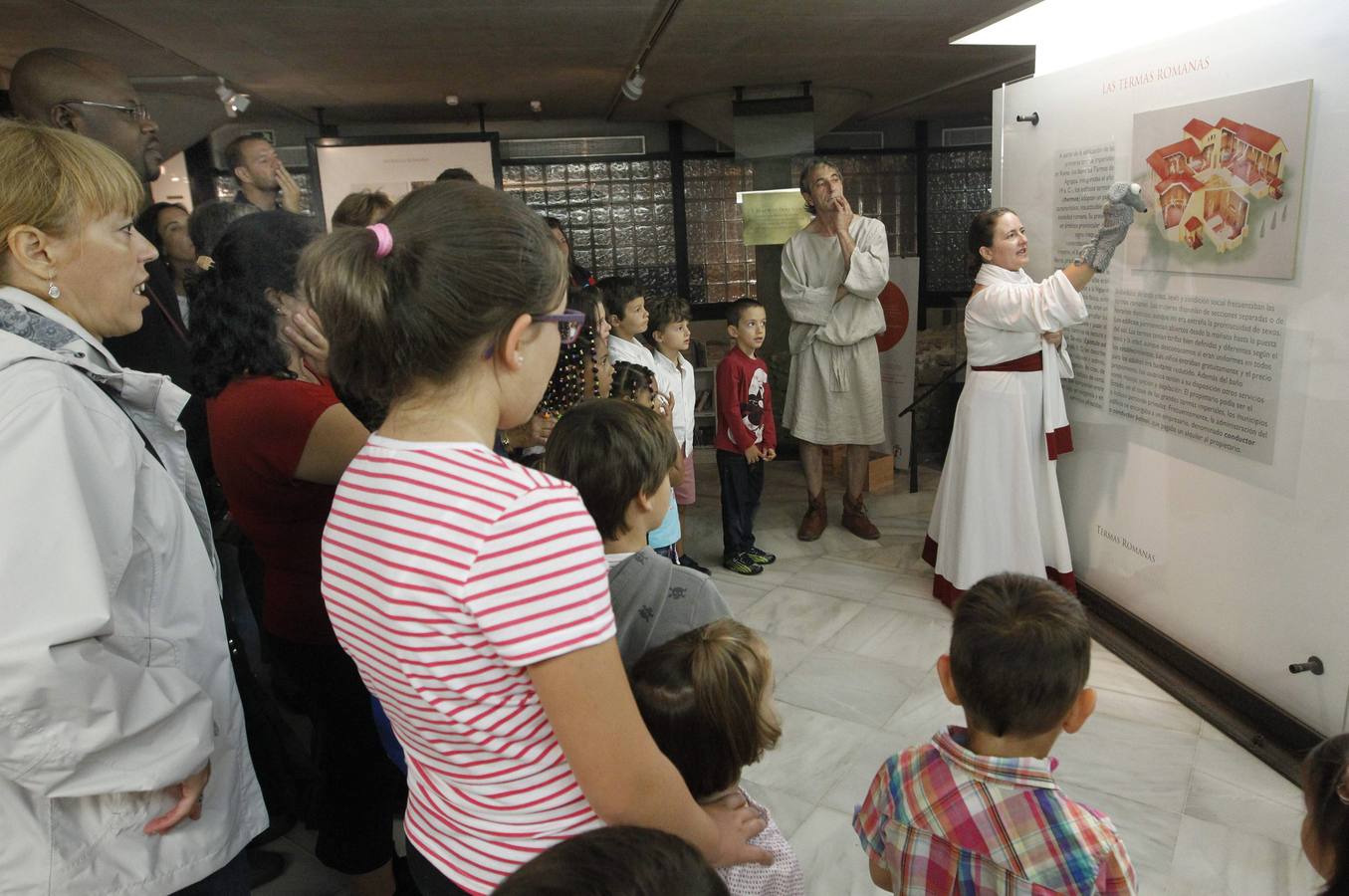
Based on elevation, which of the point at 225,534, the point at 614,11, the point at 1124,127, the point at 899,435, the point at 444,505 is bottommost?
the point at 899,435

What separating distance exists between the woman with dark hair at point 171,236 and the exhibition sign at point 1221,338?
352 centimetres

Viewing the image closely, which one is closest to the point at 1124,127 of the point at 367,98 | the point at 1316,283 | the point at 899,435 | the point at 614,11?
the point at 1316,283

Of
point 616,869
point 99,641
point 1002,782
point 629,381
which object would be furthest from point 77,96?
point 1002,782

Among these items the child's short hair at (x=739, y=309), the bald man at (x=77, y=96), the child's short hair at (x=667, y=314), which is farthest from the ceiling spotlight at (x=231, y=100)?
the child's short hair at (x=739, y=309)

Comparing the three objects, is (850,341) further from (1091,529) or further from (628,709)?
(628,709)

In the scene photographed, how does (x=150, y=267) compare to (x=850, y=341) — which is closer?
(x=150, y=267)

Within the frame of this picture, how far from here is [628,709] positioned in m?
0.83

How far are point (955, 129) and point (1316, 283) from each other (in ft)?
22.6

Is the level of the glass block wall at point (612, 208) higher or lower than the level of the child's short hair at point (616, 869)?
higher

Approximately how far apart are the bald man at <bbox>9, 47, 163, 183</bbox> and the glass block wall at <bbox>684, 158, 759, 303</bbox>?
604 cm

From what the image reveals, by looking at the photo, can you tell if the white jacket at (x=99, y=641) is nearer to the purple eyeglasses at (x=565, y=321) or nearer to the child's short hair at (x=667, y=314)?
the purple eyeglasses at (x=565, y=321)

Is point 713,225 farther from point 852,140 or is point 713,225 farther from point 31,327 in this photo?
point 31,327

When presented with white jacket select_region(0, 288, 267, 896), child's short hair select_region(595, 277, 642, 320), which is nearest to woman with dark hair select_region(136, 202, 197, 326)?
child's short hair select_region(595, 277, 642, 320)

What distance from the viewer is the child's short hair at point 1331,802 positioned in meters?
1.13
